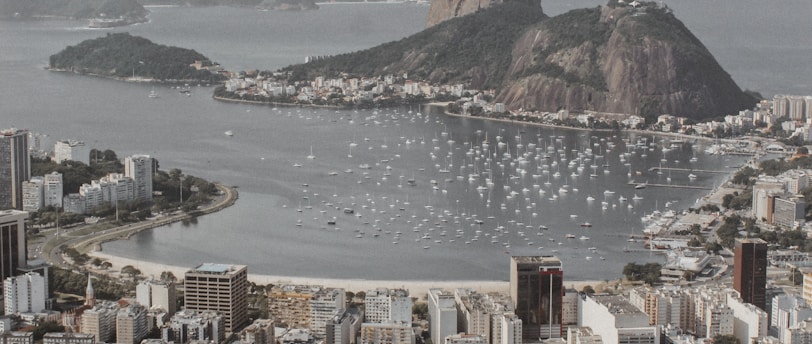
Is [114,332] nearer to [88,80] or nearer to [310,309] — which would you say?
[310,309]

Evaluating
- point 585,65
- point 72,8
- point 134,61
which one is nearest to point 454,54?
point 585,65

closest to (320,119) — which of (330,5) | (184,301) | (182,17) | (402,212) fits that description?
(402,212)

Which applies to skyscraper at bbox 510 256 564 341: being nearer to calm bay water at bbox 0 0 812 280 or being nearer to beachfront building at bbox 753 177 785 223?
calm bay water at bbox 0 0 812 280

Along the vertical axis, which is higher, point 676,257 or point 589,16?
point 589,16

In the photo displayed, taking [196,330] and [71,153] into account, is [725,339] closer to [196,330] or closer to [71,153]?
[196,330]

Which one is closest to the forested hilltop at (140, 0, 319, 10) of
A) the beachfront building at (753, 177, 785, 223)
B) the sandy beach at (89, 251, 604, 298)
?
the beachfront building at (753, 177, 785, 223)

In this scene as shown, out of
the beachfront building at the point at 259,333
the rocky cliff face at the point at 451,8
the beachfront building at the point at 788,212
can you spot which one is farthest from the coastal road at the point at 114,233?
the rocky cliff face at the point at 451,8
